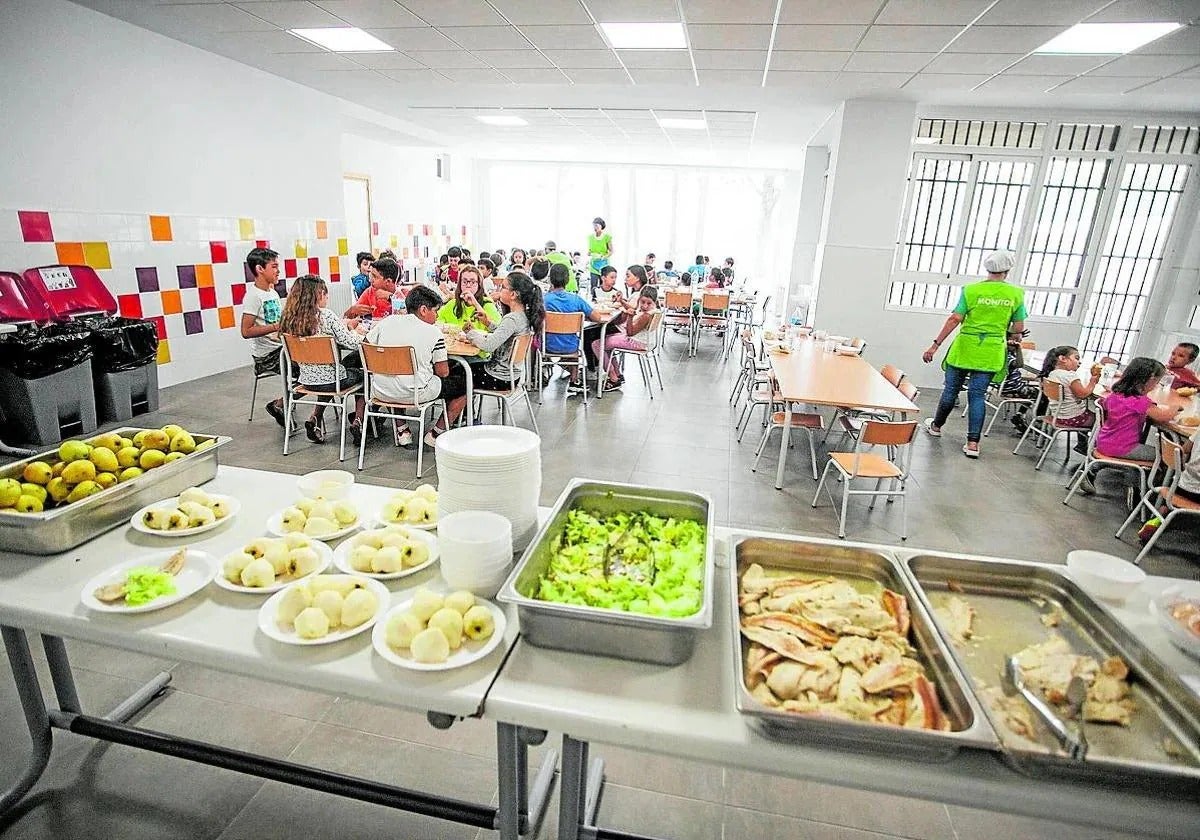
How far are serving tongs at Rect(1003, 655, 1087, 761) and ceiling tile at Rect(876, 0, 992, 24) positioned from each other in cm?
409

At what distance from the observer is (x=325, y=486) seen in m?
1.68

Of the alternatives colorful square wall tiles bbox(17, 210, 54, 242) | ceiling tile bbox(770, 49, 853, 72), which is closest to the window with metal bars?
ceiling tile bbox(770, 49, 853, 72)

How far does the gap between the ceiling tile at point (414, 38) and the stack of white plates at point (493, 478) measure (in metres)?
4.48

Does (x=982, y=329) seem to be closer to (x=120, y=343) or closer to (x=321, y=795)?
(x=321, y=795)

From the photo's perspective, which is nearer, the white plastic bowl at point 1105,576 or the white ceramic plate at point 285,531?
the white plastic bowl at point 1105,576

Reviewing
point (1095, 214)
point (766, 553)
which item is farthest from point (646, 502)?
point (1095, 214)

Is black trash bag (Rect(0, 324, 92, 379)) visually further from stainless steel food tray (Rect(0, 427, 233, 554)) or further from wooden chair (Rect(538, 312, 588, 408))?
wooden chair (Rect(538, 312, 588, 408))

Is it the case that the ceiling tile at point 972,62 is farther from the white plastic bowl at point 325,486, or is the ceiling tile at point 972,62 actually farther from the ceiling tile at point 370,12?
the white plastic bowl at point 325,486

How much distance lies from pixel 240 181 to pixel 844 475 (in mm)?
6229

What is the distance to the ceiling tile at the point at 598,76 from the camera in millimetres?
5668

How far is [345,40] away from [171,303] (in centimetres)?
276

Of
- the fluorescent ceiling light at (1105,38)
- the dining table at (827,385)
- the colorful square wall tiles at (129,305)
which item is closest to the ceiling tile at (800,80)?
the fluorescent ceiling light at (1105,38)

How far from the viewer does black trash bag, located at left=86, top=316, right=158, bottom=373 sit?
4086 millimetres

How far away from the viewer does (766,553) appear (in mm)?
1458
